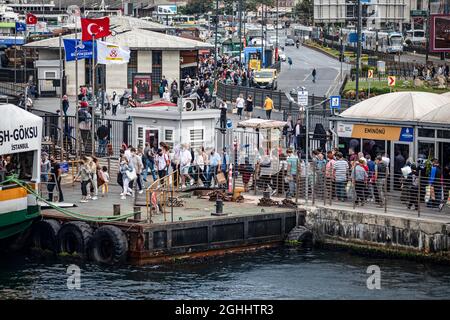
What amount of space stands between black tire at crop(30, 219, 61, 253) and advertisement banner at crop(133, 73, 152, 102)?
34.1 metres

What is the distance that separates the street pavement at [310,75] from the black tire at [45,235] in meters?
36.5

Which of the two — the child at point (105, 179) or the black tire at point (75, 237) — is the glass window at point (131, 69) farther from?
the black tire at point (75, 237)

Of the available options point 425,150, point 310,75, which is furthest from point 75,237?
point 310,75

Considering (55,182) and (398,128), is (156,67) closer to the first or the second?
(398,128)

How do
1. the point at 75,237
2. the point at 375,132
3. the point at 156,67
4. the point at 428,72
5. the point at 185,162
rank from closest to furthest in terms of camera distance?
the point at 75,237
the point at 375,132
the point at 185,162
the point at 156,67
the point at 428,72

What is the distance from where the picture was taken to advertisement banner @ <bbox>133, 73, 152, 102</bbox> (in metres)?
74.6

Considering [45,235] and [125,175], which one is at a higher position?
[125,175]

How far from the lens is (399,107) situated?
4481cm

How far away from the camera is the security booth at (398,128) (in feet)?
141

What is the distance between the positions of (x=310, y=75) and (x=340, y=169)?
65.5 m

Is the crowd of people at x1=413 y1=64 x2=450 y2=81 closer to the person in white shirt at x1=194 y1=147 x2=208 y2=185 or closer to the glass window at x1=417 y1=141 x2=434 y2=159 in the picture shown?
the person in white shirt at x1=194 y1=147 x2=208 y2=185

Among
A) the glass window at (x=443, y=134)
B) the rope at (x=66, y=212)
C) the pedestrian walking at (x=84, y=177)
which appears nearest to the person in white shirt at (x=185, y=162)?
the pedestrian walking at (x=84, y=177)

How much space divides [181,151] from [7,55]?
58.9 m
